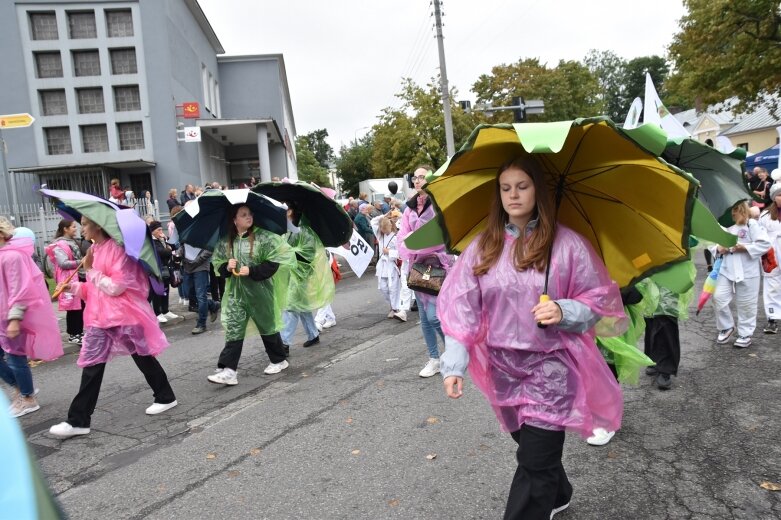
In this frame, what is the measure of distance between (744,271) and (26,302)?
6.98 meters

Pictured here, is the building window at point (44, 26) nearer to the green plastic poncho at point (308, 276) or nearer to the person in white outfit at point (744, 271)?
the green plastic poncho at point (308, 276)

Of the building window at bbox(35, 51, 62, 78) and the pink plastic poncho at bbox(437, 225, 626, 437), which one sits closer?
the pink plastic poncho at bbox(437, 225, 626, 437)

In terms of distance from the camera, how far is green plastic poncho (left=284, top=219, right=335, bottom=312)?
6.74 m

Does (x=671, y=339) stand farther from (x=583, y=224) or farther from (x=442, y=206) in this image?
(x=442, y=206)

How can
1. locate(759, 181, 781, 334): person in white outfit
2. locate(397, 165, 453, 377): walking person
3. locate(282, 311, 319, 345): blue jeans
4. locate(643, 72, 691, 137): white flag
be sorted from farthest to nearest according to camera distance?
locate(282, 311, 319, 345): blue jeans, locate(759, 181, 781, 334): person in white outfit, locate(397, 165, 453, 377): walking person, locate(643, 72, 691, 137): white flag

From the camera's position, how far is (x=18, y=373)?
16.6 feet

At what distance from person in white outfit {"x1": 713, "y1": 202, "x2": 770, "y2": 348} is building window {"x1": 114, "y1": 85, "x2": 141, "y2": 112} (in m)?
21.3

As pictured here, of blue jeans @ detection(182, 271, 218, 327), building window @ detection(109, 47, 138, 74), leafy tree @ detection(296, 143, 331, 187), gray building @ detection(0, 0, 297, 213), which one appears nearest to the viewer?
blue jeans @ detection(182, 271, 218, 327)

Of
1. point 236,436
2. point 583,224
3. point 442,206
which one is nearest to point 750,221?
point 583,224

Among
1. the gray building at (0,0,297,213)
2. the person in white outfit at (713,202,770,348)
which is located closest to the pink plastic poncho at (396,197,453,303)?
the person in white outfit at (713,202,770,348)

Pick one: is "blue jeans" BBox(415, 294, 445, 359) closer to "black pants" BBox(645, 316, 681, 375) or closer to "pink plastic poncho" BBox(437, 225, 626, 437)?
"black pants" BBox(645, 316, 681, 375)

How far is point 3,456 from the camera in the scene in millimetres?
1170

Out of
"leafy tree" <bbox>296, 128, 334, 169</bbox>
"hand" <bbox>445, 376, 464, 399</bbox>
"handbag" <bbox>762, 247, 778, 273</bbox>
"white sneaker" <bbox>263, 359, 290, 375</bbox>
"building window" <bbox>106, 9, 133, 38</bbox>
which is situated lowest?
"white sneaker" <bbox>263, 359, 290, 375</bbox>

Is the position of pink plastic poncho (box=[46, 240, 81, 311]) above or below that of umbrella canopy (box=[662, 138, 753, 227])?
below
